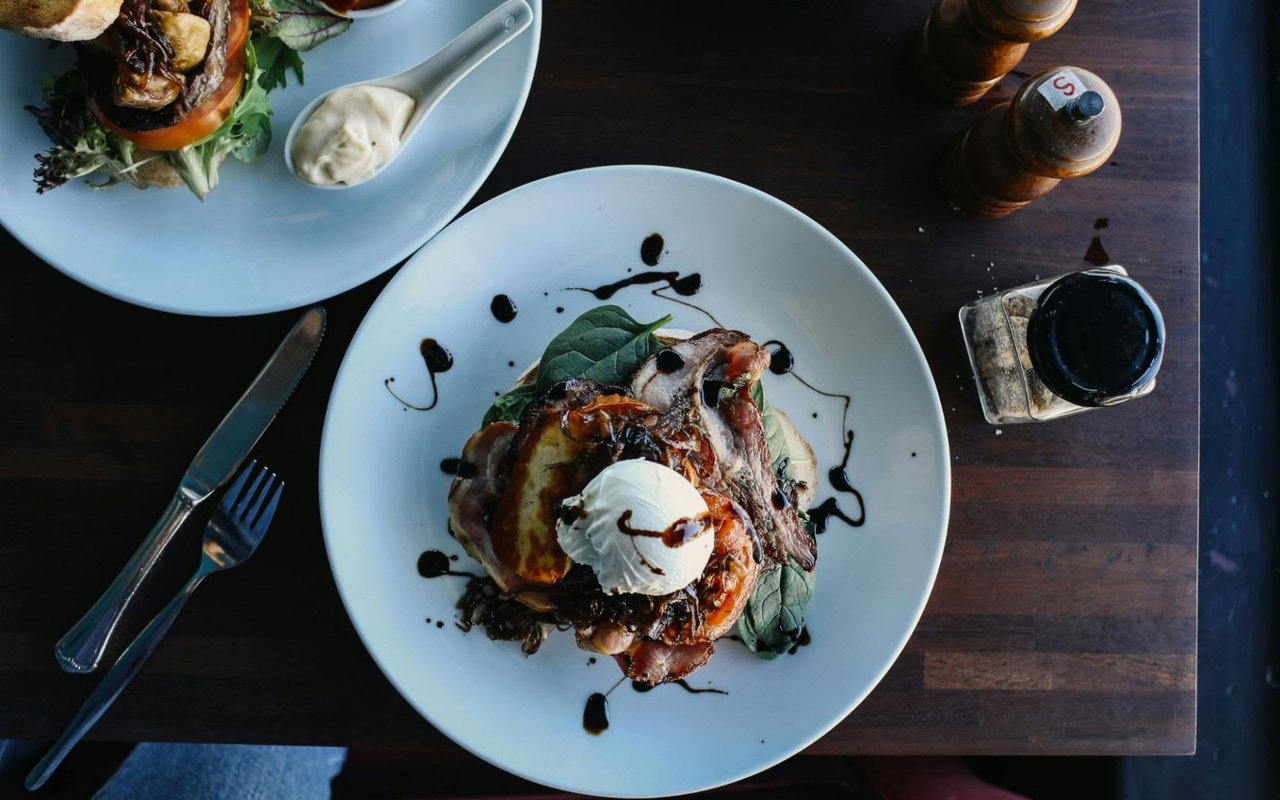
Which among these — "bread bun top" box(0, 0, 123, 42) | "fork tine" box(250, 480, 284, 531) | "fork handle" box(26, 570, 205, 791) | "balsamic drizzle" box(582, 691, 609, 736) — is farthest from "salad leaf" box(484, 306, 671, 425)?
"bread bun top" box(0, 0, 123, 42)

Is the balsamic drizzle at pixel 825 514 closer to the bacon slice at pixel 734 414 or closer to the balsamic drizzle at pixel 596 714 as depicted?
the bacon slice at pixel 734 414

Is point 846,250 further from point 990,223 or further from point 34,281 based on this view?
point 34,281

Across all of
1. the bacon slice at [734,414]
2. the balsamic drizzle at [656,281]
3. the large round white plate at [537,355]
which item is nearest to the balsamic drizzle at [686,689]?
the large round white plate at [537,355]

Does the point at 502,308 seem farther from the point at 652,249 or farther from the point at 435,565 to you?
the point at 435,565

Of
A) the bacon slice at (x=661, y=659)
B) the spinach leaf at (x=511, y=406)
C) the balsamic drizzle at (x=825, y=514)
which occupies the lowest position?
the balsamic drizzle at (x=825, y=514)

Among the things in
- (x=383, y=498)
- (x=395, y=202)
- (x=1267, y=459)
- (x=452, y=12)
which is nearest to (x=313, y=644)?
(x=383, y=498)

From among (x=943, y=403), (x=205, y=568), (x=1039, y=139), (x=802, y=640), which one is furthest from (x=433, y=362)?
(x=1039, y=139)
